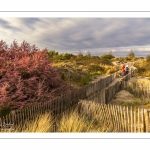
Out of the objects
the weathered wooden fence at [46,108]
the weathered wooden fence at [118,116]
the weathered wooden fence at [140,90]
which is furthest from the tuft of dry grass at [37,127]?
the weathered wooden fence at [140,90]

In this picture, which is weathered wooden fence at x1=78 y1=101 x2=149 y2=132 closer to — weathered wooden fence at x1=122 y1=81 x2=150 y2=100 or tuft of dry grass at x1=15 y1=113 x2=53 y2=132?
tuft of dry grass at x1=15 y1=113 x2=53 y2=132

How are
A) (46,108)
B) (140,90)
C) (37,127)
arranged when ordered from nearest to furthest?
(37,127) → (46,108) → (140,90)

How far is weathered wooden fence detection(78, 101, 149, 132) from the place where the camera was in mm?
4754

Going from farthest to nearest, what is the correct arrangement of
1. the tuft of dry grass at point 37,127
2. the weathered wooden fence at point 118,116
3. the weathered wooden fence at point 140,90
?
the weathered wooden fence at point 140,90
the weathered wooden fence at point 118,116
the tuft of dry grass at point 37,127

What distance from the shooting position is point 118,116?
208 inches

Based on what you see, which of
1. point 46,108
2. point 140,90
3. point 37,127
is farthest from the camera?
point 140,90

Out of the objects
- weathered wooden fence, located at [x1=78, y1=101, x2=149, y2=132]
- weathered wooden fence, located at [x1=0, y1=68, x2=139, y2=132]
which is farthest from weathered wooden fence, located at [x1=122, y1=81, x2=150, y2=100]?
weathered wooden fence, located at [x1=78, y1=101, x2=149, y2=132]

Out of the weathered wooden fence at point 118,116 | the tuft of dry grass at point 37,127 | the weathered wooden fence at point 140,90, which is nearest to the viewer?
the tuft of dry grass at point 37,127

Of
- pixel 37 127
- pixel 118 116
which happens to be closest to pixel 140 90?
pixel 118 116

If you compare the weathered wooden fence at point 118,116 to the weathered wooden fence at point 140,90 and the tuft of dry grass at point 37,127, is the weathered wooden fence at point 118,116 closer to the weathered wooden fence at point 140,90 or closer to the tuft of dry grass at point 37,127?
the tuft of dry grass at point 37,127

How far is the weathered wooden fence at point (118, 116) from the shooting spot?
15.6 feet

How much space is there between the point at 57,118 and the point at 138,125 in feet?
7.56

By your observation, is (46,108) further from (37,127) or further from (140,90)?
(140,90)
